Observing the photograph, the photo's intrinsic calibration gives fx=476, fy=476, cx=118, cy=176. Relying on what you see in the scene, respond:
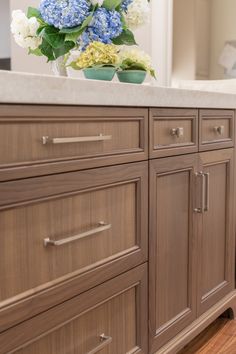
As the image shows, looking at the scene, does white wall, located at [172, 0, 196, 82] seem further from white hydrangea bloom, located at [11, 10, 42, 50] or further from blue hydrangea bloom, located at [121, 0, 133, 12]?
white hydrangea bloom, located at [11, 10, 42, 50]

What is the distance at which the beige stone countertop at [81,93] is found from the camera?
893 millimetres

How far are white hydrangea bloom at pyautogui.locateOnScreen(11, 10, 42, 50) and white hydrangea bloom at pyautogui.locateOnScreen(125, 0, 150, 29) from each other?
280 mm

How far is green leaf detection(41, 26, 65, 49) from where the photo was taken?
1.33 metres

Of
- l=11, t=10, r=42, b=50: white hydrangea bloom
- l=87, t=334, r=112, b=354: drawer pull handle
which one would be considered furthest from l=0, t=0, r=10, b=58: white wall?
l=87, t=334, r=112, b=354: drawer pull handle

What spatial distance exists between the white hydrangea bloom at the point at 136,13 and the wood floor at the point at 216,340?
1166mm

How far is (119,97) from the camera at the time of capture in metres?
1.18

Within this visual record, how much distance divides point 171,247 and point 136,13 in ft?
2.40

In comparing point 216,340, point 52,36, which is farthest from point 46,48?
point 216,340

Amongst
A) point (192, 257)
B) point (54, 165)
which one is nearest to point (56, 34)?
point (54, 165)

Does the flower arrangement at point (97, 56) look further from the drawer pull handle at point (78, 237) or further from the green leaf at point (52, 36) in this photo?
the drawer pull handle at point (78, 237)

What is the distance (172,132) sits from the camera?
4.82 ft

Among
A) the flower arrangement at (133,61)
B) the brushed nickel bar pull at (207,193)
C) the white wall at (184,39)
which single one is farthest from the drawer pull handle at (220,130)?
the white wall at (184,39)

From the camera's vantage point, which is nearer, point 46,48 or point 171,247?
point 46,48

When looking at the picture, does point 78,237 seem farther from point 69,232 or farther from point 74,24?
point 74,24
